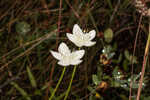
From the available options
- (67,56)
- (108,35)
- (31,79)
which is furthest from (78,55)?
(108,35)

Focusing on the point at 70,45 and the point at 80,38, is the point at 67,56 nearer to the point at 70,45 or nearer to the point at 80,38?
the point at 80,38

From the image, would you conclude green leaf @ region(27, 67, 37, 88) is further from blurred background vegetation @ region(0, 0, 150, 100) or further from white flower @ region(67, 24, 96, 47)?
white flower @ region(67, 24, 96, 47)

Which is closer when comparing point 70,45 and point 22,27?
point 70,45

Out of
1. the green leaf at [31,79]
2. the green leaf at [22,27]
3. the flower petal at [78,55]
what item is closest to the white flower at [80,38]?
the flower petal at [78,55]

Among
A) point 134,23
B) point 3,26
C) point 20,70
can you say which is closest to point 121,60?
point 134,23

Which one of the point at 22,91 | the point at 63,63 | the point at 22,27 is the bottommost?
the point at 22,91

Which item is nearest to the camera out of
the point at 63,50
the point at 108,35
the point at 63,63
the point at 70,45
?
the point at 63,63

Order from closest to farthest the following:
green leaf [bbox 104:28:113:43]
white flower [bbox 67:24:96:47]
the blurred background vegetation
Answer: white flower [bbox 67:24:96:47] → the blurred background vegetation → green leaf [bbox 104:28:113:43]

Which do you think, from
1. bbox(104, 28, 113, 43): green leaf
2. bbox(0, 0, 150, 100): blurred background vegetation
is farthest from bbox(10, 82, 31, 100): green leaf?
bbox(104, 28, 113, 43): green leaf

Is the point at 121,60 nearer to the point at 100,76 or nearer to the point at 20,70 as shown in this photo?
the point at 100,76
